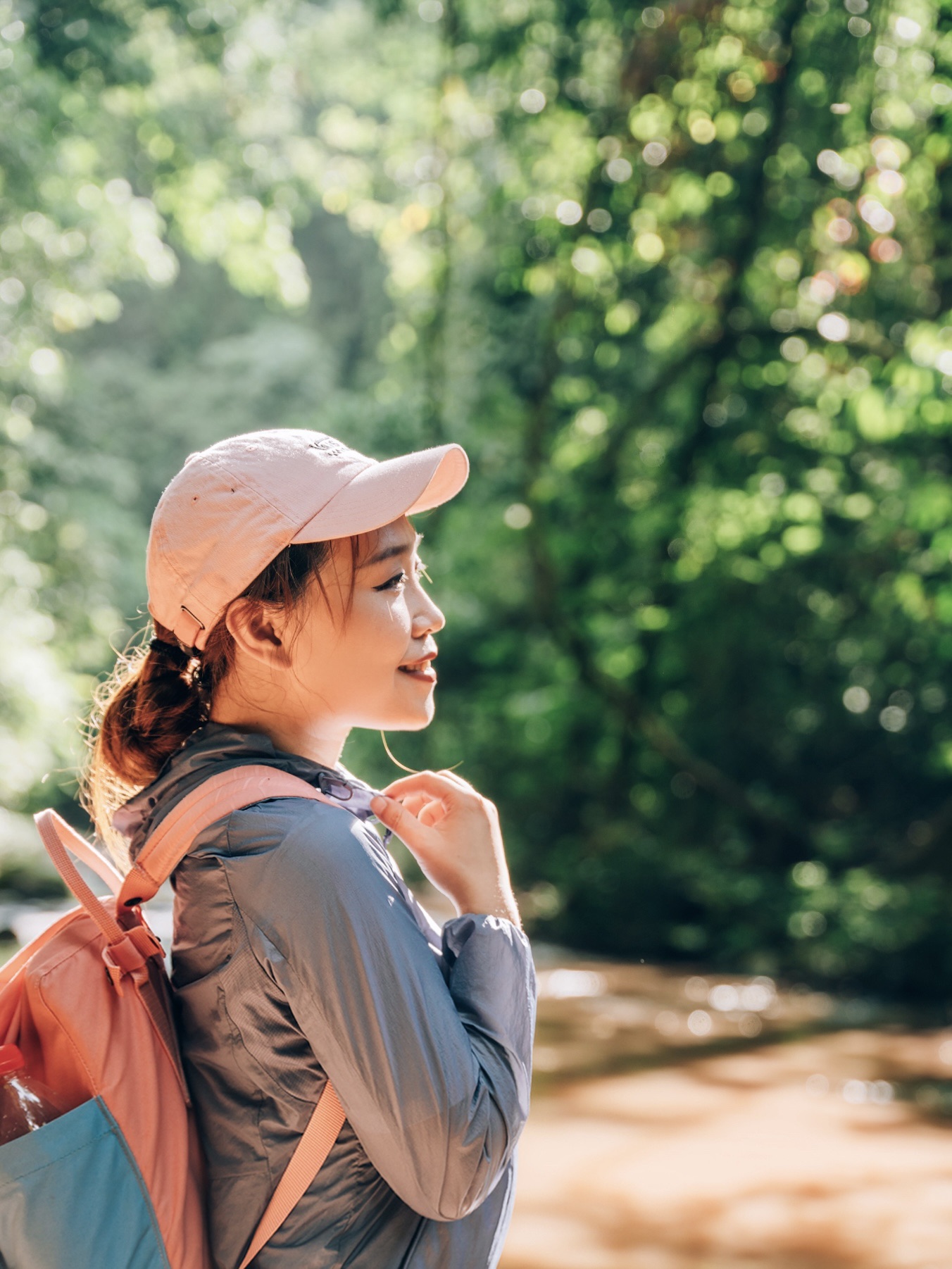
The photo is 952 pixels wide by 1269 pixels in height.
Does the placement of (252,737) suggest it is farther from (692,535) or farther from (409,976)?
(692,535)

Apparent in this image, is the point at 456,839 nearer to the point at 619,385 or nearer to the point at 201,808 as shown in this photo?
the point at 201,808

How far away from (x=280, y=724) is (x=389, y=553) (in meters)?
0.20

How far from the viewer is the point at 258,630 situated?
1.23 meters

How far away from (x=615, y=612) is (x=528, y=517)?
1.00 metres

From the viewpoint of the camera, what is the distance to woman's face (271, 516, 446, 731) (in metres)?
1.22

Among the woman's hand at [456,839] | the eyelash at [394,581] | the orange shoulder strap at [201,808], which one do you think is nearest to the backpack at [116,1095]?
the orange shoulder strap at [201,808]

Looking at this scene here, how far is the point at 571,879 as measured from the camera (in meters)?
9.62

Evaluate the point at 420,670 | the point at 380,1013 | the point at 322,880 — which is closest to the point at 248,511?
the point at 420,670

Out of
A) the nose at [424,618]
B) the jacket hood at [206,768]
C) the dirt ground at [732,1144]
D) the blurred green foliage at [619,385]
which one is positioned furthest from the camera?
the blurred green foliage at [619,385]

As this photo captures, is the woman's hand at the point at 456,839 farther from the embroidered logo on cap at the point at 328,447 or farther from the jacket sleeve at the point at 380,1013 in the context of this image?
the embroidered logo on cap at the point at 328,447

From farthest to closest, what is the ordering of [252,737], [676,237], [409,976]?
[676,237] < [252,737] < [409,976]

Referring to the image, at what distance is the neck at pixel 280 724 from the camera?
1.26m

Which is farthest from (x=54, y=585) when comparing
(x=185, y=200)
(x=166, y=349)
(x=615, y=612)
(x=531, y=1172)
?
(x=166, y=349)

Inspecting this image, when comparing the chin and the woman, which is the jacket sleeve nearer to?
the woman
